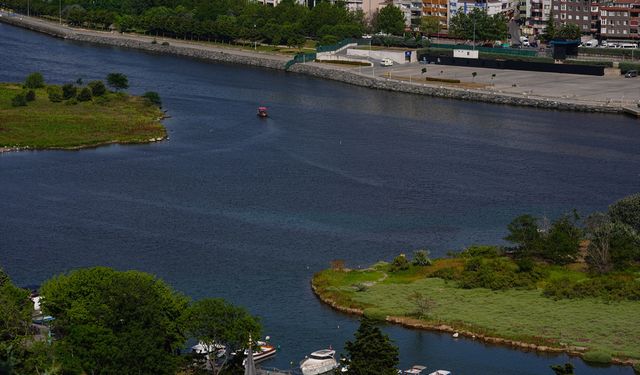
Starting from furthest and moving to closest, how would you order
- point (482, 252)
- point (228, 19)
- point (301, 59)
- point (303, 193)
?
point (228, 19), point (301, 59), point (303, 193), point (482, 252)

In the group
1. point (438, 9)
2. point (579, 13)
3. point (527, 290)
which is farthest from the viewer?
point (438, 9)

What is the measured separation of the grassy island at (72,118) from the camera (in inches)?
1454

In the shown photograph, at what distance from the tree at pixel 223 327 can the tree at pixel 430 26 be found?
1759 inches

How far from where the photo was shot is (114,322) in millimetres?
19109

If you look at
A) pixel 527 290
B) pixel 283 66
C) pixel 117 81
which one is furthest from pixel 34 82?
pixel 527 290

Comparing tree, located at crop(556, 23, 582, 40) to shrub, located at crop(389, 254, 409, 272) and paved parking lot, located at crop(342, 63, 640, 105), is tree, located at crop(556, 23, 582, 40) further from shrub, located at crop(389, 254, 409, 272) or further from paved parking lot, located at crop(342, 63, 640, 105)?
shrub, located at crop(389, 254, 409, 272)

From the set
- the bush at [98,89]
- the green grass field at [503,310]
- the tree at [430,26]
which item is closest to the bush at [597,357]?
the green grass field at [503,310]

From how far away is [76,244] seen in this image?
86.3 feet

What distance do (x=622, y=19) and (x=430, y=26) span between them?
874 centimetres

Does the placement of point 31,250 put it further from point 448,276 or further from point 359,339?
point 359,339

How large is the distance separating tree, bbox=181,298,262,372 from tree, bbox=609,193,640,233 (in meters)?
8.96

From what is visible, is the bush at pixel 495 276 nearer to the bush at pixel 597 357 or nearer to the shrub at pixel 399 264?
the shrub at pixel 399 264

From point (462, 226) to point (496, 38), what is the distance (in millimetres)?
32111

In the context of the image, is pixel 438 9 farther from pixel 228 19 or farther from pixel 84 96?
pixel 84 96
